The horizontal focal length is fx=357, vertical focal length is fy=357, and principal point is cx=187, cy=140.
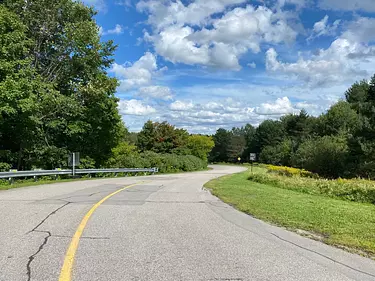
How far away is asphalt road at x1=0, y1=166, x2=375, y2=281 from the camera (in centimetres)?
487

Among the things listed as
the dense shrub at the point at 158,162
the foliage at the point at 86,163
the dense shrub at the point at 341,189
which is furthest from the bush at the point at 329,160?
the foliage at the point at 86,163

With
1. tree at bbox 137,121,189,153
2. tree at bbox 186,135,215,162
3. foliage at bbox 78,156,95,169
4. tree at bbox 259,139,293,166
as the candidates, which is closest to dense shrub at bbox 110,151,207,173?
foliage at bbox 78,156,95,169

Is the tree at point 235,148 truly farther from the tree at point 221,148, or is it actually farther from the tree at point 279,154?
the tree at point 279,154

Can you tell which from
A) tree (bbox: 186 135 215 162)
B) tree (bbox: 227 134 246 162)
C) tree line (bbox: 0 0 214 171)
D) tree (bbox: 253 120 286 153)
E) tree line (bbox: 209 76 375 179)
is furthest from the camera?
tree (bbox: 227 134 246 162)

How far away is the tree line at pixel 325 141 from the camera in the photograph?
1634 inches

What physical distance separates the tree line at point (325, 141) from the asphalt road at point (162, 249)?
1261 inches

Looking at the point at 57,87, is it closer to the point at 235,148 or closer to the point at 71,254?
the point at 71,254

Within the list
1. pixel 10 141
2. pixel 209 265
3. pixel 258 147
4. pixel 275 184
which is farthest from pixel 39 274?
pixel 258 147

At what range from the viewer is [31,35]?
89.2ft

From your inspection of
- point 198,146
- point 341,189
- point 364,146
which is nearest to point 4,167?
point 341,189

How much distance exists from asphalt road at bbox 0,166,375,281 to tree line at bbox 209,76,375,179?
3203 cm

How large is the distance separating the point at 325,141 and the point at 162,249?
50012mm

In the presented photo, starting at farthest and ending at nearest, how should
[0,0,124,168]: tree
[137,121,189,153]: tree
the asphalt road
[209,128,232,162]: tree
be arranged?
[209,128,232,162]: tree, [137,121,189,153]: tree, [0,0,124,168]: tree, the asphalt road

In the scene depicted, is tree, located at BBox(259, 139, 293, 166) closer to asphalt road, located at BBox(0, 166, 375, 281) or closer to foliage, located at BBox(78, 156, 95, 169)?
foliage, located at BBox(78, 156, 95, 169)
